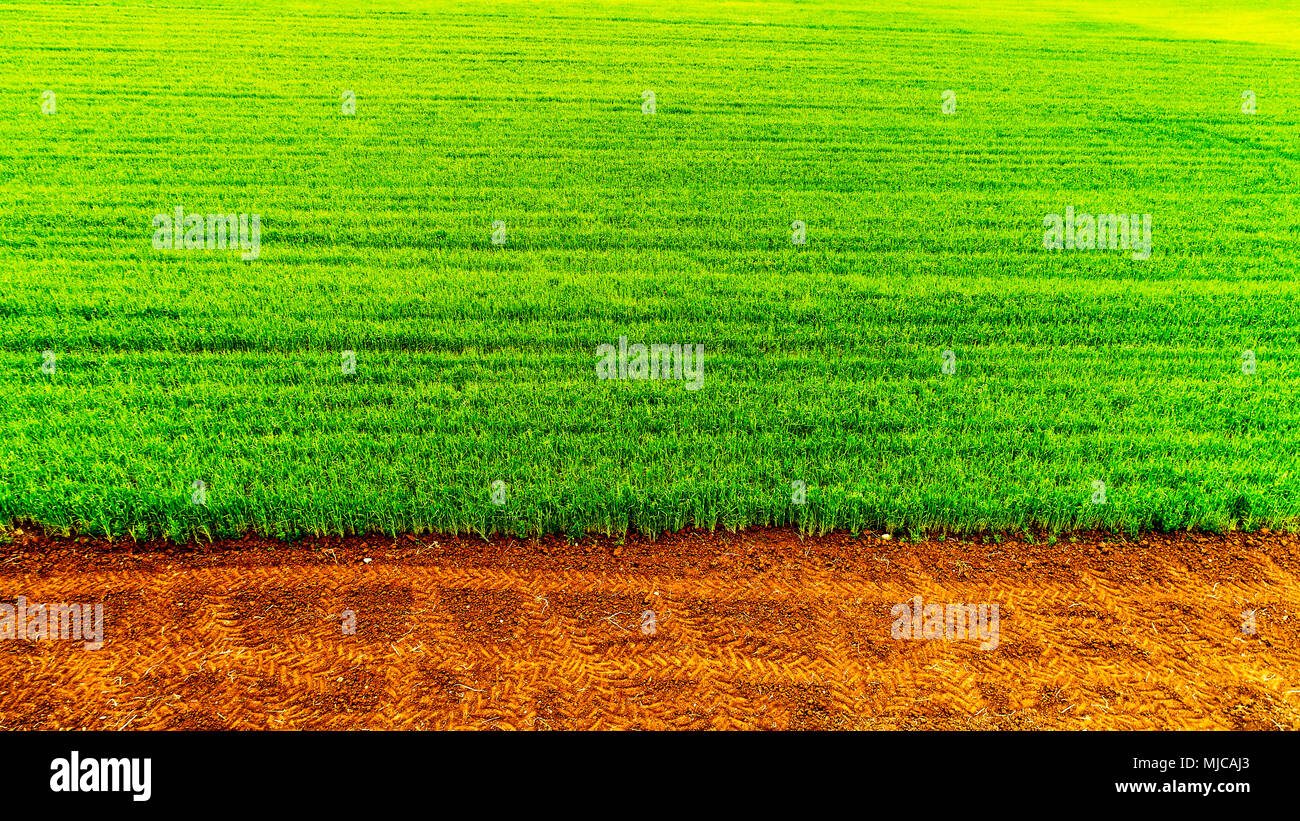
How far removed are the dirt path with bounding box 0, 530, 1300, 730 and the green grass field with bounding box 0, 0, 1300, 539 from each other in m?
0.33

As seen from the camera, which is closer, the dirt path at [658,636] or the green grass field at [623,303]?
the dirt path at [658,636]

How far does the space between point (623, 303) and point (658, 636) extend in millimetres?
4945

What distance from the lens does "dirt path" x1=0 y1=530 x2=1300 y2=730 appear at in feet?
13.9

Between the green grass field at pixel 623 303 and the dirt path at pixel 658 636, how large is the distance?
33cm

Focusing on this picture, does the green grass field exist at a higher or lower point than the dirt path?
higher

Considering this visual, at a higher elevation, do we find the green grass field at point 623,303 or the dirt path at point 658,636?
the green grass field at point 623,303

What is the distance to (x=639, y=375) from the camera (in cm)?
743

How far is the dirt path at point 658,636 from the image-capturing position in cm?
423

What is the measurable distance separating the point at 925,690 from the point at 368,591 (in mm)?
3547

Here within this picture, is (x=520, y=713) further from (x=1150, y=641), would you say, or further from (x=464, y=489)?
(x=1150, y=641)

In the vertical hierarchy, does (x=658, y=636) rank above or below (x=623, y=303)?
below

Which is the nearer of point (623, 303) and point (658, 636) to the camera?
point (658, 636)

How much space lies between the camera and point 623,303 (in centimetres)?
888

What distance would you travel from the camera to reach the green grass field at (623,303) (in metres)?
5.88
